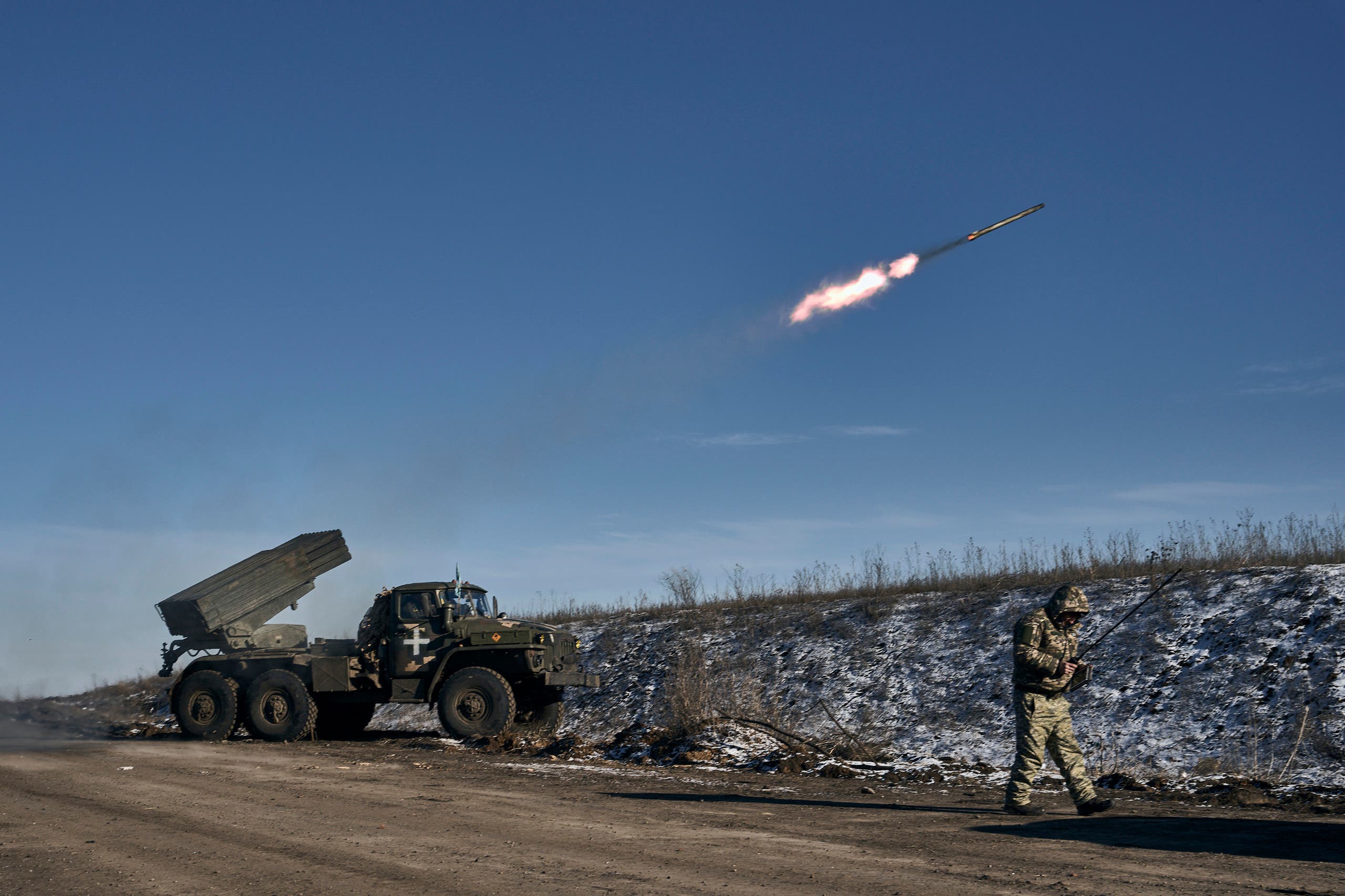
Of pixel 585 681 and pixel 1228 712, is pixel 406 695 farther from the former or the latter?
pixel 1228 712

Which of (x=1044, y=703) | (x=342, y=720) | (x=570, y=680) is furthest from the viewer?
(x=342, y=720)

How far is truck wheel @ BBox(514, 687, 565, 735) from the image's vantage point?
16484 millimetres

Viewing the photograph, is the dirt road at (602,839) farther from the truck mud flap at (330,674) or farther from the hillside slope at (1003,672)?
the truck mud flap at (330,674)

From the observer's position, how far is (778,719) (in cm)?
1606

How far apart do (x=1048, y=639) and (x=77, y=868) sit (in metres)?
7.30

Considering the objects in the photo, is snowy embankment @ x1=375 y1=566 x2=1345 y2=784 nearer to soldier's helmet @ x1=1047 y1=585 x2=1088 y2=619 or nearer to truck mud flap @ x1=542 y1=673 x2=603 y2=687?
truck mud flap @ x1=542 y1=673 x2=603 y2=687

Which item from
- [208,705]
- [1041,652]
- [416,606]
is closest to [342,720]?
[208,705]

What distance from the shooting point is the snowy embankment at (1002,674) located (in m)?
12.4

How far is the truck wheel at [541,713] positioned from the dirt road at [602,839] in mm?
4478

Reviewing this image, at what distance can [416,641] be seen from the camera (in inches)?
655

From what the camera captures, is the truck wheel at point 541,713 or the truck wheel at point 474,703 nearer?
the truck wheel at point 474,703

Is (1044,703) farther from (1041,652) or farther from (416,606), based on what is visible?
(416,606)

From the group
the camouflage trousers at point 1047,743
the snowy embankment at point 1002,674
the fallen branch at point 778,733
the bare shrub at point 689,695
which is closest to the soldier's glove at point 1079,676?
the camouflage trousers at point 1047,743

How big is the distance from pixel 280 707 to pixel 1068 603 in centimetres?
1343
